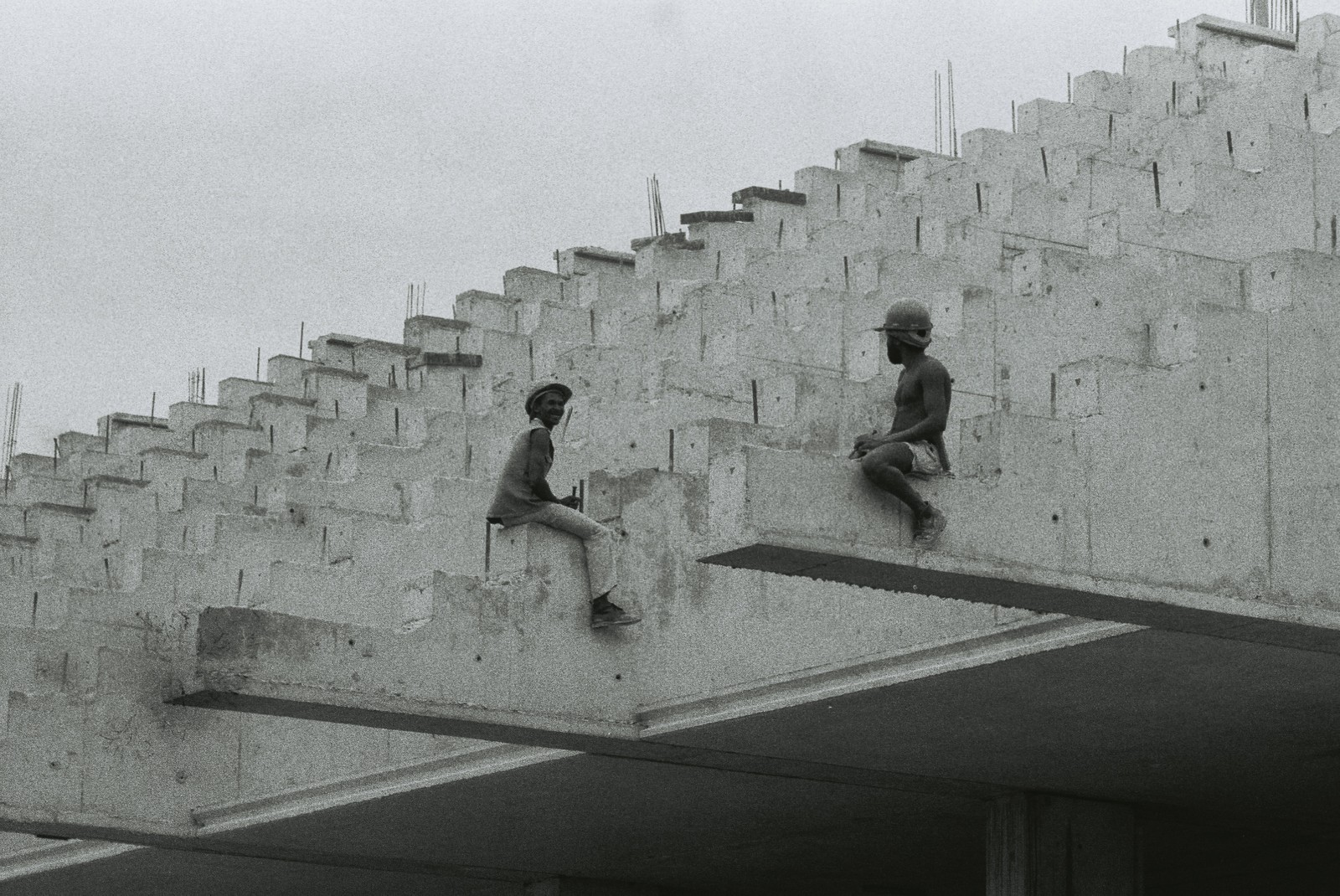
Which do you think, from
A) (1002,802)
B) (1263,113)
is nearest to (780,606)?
(1002,802)

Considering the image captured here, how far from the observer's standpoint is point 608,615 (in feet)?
56.4

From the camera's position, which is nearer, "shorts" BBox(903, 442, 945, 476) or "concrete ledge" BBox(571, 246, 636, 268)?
"shorts" BBox(903, 442, 945, 476)

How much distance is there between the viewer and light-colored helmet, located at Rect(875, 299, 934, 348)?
1292 centimetres

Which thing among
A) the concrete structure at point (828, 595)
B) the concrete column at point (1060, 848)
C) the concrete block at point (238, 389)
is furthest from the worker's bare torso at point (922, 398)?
the concrete block at point (238, 389)

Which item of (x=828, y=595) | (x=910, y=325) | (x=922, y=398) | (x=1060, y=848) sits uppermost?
(x=910, y=325)

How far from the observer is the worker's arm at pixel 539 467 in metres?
16.6

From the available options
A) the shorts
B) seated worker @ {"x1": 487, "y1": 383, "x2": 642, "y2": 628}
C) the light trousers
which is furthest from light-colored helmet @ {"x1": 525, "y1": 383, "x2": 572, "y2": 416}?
the shorts

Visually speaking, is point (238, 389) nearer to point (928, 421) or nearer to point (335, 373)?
point (335, 373)

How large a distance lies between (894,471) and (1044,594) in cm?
103

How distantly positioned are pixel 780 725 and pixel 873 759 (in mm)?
1376

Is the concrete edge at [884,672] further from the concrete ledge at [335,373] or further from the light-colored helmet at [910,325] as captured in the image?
the concrete ledge at [335,373]

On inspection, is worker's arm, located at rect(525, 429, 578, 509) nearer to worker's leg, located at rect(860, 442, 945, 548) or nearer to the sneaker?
the sneaker

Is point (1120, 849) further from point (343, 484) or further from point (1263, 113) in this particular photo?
point (343, 484)

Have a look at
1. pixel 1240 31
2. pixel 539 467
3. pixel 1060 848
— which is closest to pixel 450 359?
pixel 1240 31
